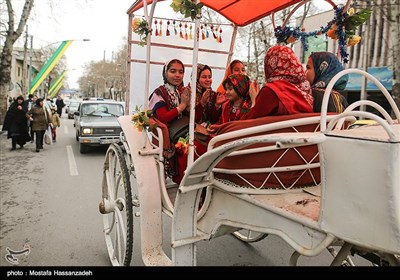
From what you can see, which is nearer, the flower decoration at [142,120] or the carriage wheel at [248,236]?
Result: the flower decoration at [142,120]

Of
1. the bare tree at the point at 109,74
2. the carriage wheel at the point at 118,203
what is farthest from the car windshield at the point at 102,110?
the bare tree at the point at 109,74

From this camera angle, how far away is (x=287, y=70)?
6.98ft

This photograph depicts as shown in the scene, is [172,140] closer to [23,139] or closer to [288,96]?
[288,96]

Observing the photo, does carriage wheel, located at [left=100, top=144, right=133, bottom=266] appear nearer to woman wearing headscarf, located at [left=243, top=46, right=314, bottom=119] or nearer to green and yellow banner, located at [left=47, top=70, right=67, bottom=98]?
woman wearing headscarf, located at [left=243, top=46, right=314, bottom=119]

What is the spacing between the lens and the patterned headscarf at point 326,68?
273 cm

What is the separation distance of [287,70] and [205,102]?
1283 millimetres

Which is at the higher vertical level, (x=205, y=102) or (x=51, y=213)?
(x=205, y=102)

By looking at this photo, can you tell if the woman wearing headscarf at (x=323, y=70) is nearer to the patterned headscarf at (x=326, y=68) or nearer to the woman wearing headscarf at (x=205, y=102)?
the patterned headscarf at (x=326, y=68)

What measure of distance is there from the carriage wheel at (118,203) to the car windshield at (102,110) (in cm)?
813

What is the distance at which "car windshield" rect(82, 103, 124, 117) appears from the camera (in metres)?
11.6

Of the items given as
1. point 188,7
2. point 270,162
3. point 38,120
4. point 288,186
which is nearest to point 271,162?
point 270,162

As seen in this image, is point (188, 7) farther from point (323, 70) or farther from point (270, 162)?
point (323, 70)
